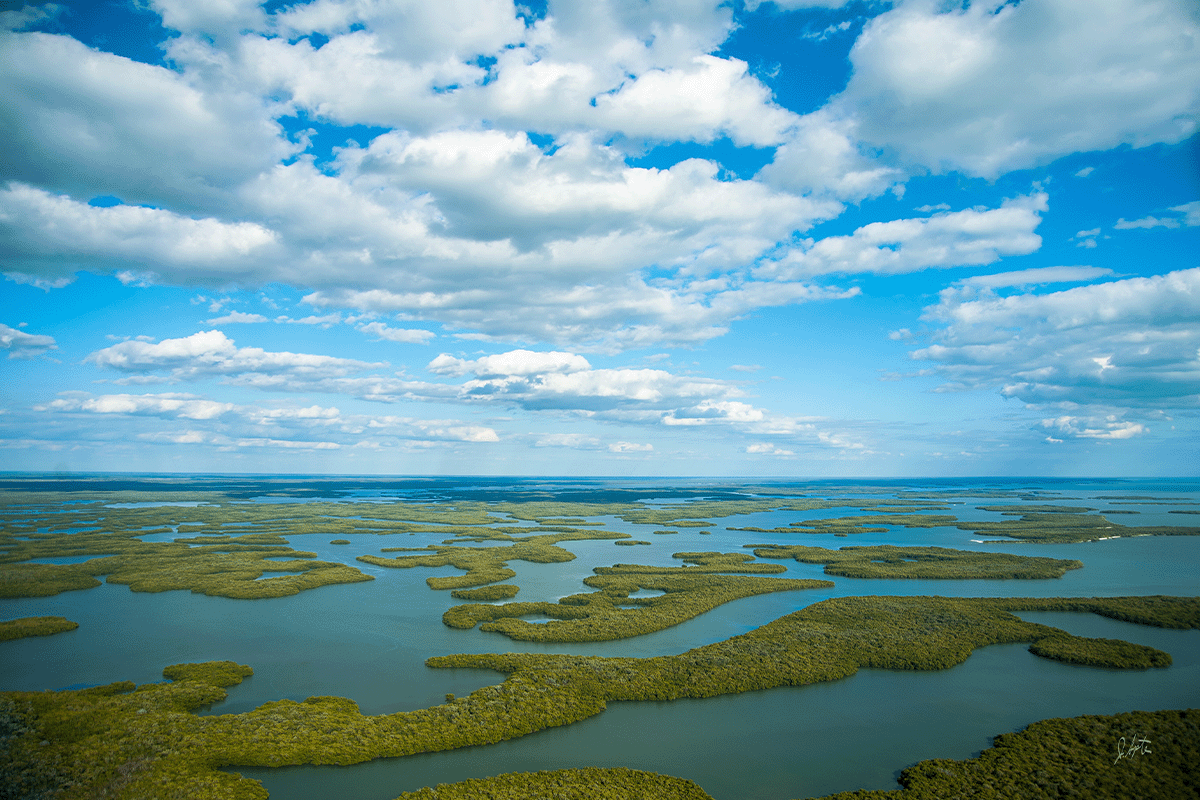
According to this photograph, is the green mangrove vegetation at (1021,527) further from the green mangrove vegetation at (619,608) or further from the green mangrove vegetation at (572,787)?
the green mangrove vegetation at (572,787)

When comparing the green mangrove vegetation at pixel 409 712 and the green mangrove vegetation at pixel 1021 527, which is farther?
the green mangrove vegetation at pixel 1021 527

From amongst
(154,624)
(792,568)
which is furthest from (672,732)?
(792,568)

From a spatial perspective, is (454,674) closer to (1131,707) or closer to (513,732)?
(513,732)

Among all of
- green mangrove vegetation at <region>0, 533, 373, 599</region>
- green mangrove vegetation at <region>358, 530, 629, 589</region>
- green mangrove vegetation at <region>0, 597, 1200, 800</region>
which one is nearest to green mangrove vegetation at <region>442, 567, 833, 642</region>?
green mangrove vegetation at <region>0, 597, 1200, 800</region>

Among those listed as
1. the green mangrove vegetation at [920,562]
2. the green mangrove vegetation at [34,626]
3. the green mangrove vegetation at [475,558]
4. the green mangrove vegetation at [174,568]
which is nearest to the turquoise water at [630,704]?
the green mangrove vegetation at [34,626]
